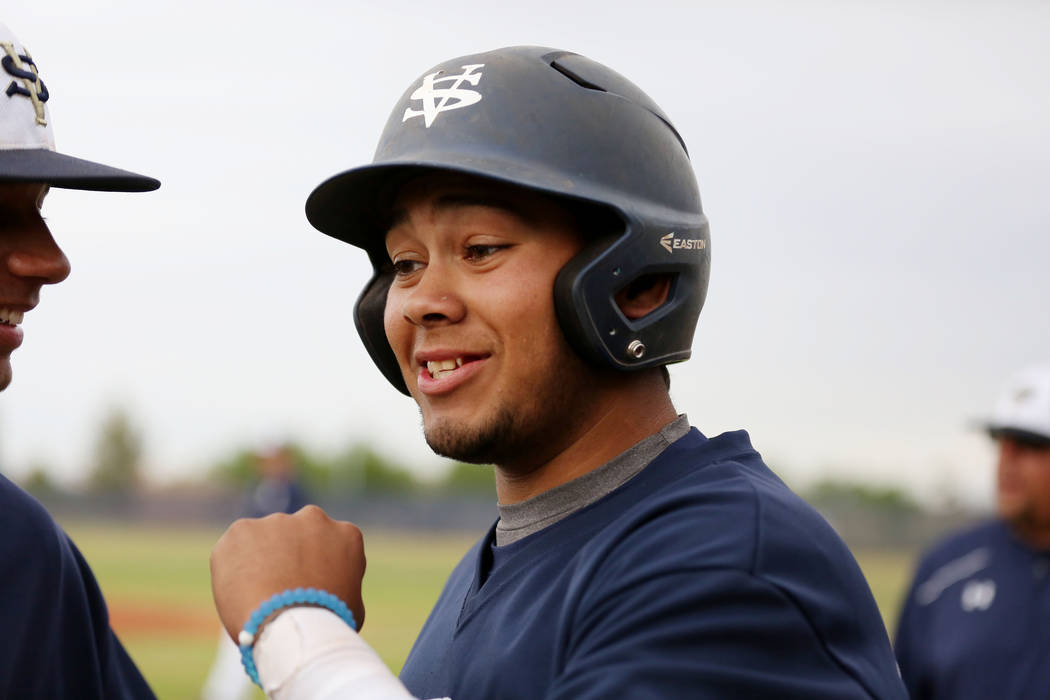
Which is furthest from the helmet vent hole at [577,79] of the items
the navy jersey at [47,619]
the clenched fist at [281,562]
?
the navy jersey at [47,619]

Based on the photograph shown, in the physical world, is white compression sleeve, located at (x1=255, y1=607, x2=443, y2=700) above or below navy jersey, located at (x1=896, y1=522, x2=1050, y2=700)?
above

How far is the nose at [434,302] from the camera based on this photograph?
274cm

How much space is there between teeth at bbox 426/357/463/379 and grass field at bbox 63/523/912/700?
9770 mm

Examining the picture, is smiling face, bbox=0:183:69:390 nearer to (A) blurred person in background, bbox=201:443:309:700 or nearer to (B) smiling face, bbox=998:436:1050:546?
(B) smiling face, bbox=998:436:1050:546

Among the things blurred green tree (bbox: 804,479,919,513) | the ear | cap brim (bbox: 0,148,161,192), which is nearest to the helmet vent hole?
the ear

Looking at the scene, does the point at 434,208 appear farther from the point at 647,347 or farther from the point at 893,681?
the point at 893,681

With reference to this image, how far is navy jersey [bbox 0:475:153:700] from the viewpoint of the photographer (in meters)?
2.93

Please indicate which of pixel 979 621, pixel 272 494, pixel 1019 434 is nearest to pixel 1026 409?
pixel 1019 434

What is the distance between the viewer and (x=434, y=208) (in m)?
2.81

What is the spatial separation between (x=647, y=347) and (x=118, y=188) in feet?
4.24

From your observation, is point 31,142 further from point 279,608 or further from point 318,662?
point 318,662

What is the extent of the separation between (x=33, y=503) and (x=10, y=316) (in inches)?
17.8

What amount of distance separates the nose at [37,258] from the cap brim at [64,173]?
5.0 inches

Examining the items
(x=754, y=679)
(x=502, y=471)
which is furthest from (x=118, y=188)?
(x=754, y=679)
